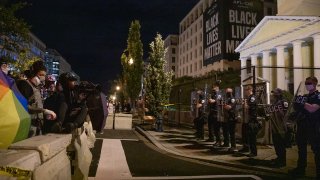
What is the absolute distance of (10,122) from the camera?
9.53ft

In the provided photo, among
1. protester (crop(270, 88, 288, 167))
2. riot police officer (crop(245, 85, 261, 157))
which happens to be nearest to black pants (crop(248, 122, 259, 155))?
riot police officer (crop(245, 85, 261, 157))

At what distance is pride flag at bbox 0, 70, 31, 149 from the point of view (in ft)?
9.37

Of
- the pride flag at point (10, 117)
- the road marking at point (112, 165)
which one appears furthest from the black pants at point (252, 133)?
the pride flag at point (10, 117)

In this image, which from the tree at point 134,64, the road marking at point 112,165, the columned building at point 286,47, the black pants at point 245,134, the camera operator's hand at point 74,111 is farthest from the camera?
the tree at point 134,64

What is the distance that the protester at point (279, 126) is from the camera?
28.9ft

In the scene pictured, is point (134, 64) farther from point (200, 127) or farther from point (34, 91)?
point (34, 91)

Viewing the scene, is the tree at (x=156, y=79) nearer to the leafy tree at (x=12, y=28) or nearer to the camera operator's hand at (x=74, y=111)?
the leafy tree at (x=12, y=28)

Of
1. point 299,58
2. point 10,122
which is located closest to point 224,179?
point 10,122

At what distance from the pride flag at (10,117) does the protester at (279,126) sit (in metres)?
6.97

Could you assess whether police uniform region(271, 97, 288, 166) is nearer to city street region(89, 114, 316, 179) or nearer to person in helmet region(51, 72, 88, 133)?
city street region(89, 114, 316, 179)

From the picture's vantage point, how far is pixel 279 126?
884 cm

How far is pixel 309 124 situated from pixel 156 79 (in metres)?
15.1

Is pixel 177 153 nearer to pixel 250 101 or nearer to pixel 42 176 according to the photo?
pixel 250 101

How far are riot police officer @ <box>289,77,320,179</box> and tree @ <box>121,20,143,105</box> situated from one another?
38.7 meters
